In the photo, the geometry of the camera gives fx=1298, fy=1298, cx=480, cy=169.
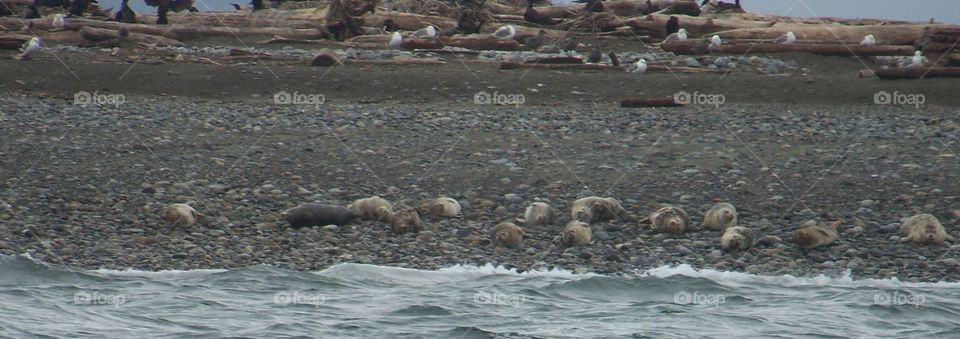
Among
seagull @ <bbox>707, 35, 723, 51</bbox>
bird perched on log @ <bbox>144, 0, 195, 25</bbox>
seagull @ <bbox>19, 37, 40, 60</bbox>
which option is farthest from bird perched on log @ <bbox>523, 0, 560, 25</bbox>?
seagull @ <bbox>19, 37, 40, 60</bbox>

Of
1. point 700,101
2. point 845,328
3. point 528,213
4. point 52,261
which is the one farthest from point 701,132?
point 52,261

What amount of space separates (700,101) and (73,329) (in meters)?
10.9

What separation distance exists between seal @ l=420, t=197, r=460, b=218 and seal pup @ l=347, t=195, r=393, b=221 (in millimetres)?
385

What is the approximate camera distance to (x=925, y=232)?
1070 centimetres

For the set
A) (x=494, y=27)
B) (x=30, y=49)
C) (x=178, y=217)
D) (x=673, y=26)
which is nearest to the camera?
(x=178, y=217)

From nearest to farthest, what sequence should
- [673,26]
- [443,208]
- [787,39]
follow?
[443,208] → [787,39] → [673,26]

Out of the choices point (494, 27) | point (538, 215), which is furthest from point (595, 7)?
point (538, 215)

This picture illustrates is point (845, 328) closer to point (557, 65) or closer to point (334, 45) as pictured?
point (557, 65)

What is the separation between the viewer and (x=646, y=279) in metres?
9.86

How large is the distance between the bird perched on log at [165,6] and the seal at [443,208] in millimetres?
16502

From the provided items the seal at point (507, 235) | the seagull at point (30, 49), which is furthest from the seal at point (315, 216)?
the seagull at point (30, 49)

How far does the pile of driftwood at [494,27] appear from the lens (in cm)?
2231

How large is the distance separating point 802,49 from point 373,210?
1239 centimetres

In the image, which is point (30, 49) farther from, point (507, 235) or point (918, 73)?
point (918, 73)
